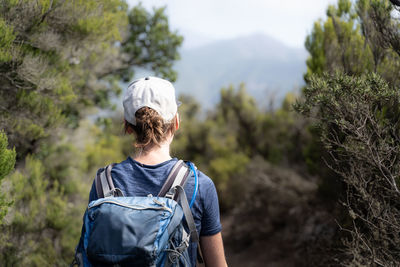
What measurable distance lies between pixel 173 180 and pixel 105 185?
0.35 m

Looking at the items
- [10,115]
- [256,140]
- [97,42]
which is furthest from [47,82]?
[256,140]

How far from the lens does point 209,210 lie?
1724 millimetres

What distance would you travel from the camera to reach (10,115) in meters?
4.95

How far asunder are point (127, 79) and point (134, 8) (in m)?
1.86

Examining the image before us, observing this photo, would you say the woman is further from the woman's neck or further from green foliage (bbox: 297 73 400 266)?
green foliage (bbox: 297 73 400 266)

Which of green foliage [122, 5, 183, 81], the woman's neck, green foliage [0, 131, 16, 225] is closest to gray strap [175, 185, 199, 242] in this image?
the woman's neck

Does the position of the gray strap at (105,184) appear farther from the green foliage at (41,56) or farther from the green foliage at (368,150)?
the green foliage at (41,56)

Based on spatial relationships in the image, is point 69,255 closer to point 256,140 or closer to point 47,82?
point 47,82

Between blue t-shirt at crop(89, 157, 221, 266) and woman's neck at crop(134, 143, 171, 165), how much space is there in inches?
1.2

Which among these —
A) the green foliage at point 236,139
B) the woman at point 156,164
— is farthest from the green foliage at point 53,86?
the green foliage at point 236,139

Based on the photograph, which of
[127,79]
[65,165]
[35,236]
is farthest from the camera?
[127,79]

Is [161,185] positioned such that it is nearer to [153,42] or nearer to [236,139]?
[153,42]

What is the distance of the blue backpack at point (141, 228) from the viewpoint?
1582mm

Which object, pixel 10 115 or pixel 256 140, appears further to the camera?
pixel 256 140
